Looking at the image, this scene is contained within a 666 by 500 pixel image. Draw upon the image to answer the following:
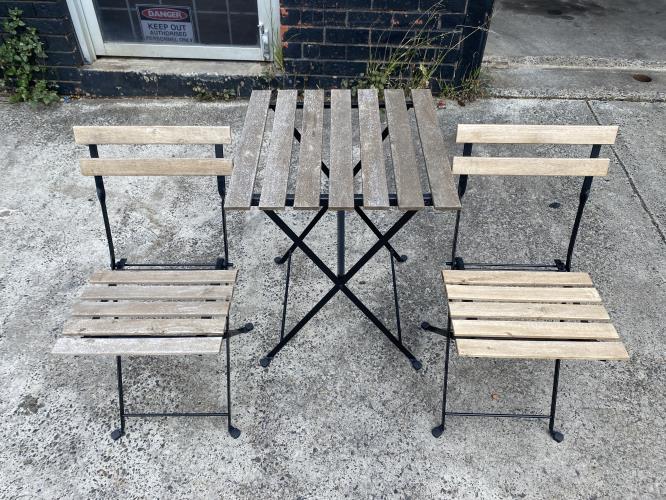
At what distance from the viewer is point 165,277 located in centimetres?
247

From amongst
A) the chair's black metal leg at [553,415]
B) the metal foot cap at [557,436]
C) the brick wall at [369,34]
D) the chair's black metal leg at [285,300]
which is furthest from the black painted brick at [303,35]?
the metal foot cap at [557,436]

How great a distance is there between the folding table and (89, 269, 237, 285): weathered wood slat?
0.37 meters

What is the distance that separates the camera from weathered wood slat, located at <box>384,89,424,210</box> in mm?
2156

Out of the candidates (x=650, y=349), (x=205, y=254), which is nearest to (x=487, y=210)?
(x=650, y=349)

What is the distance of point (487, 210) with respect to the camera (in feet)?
12.1

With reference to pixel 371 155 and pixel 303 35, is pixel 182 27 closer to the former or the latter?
pixel 303 35

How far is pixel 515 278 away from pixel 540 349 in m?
0.42

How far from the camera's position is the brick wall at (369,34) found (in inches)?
Answer: 174

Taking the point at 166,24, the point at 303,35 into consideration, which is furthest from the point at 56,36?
the point at 303,35

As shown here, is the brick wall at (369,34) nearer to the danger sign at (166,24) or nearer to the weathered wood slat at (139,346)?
the danger sign at (166,24)

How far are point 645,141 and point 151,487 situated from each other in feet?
13.9

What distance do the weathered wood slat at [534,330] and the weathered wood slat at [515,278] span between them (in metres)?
0.24

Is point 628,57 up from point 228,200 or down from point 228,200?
down

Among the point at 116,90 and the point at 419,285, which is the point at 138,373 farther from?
the point at 116,90
